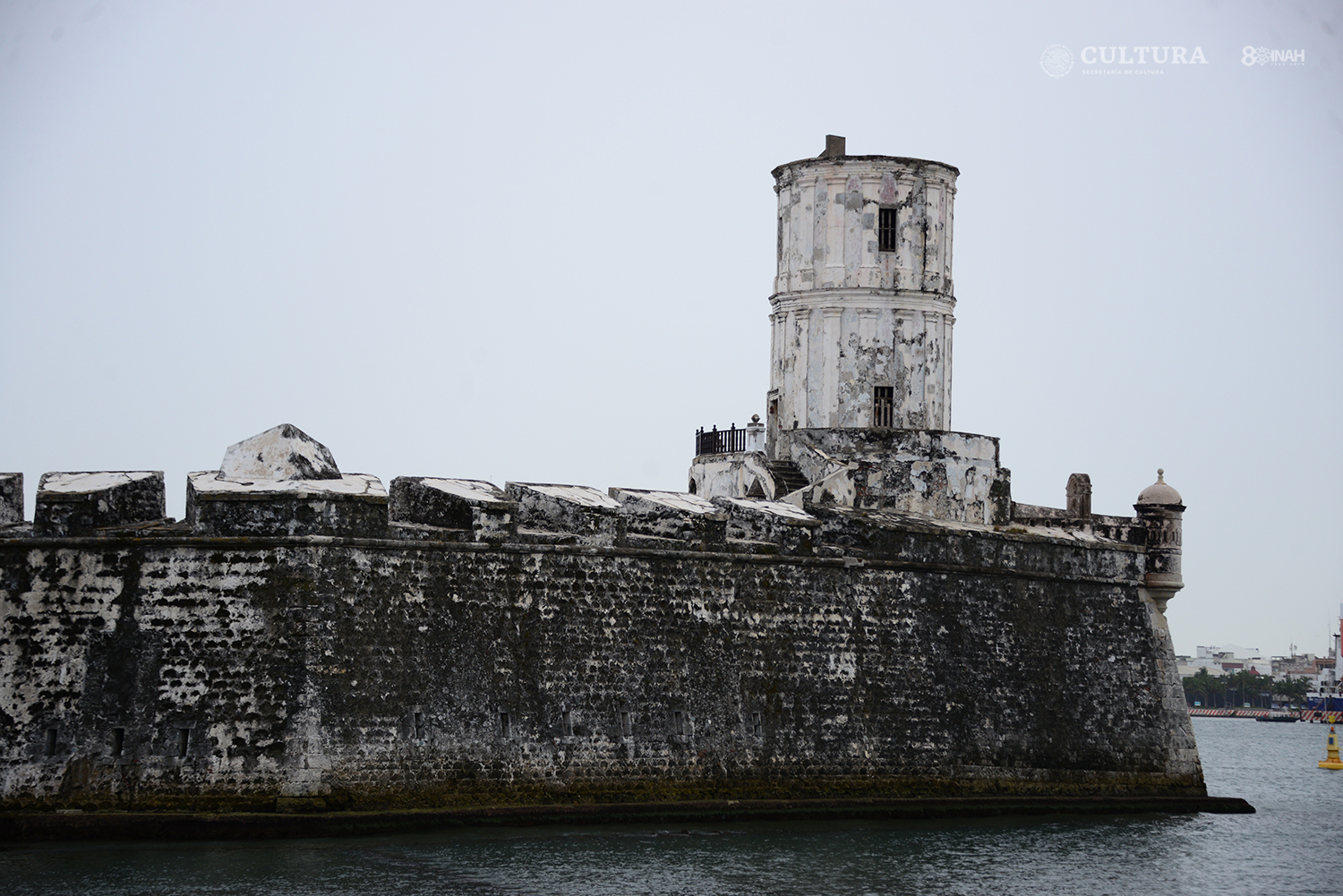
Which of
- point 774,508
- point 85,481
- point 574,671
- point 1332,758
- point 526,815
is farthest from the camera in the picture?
point 1332,758

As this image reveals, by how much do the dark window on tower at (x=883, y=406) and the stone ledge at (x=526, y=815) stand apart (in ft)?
21.6

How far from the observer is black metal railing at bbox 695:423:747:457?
27.0 metres

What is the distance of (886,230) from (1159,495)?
5.55m

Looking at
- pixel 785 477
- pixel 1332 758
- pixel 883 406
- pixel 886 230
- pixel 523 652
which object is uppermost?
pixel 886 230

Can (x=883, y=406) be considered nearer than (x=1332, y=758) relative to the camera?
Yes

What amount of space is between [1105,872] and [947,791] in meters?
2.89

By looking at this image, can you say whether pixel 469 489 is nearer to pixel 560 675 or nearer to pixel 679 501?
pixel 560 675

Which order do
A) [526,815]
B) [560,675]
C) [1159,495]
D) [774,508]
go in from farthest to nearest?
1. [1159,495]
2. [774,508]
3. [560,675]
4. [526,815]

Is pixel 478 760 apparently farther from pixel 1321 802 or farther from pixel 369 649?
pixel 1321 802

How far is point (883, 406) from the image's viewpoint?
2542 cm

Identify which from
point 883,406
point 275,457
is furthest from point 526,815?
point 883,406

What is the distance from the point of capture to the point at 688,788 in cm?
1817

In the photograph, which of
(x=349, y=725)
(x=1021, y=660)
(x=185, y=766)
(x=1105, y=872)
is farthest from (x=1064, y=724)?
(x=185, y=766)

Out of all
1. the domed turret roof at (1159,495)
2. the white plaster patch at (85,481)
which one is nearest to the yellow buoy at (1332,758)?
the domed turret roof at (1159,495)
